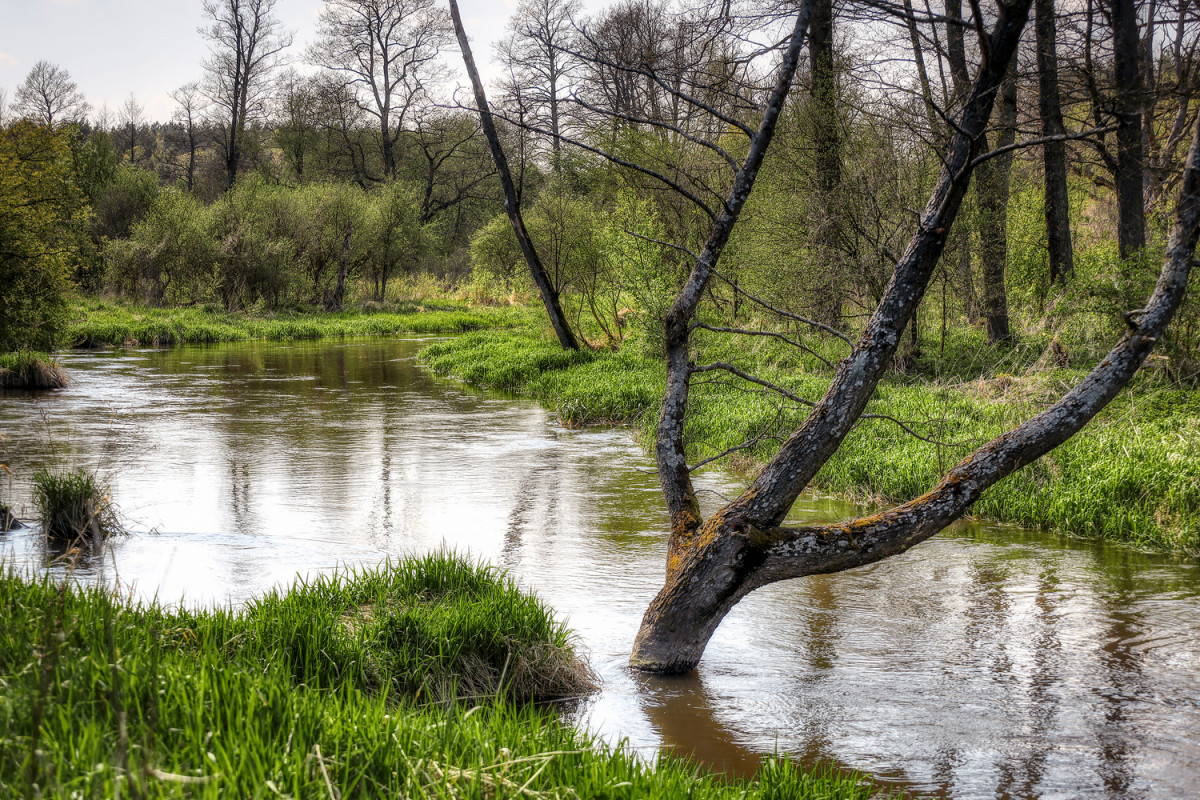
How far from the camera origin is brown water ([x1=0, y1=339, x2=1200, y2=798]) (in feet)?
13.5

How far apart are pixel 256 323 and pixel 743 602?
2994 centimetres

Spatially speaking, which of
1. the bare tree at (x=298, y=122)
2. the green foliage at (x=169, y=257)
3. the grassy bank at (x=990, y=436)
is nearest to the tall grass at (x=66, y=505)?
the grassy bank at (x=990, y=436)

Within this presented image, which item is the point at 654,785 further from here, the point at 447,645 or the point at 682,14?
the point at 682,14

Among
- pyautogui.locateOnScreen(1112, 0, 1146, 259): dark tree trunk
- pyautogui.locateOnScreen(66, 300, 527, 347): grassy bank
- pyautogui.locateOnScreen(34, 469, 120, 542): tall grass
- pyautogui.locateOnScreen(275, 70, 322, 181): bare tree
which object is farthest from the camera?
pyautogui.locateOnScreen(275, 70, 322, 181): bare tree

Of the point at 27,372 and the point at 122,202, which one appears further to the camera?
the point at 122,202

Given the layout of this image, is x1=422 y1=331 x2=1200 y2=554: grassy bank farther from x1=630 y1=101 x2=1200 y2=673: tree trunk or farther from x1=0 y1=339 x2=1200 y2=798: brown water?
x1=630 y1=101 x2=1200 y2=673: tree trunk

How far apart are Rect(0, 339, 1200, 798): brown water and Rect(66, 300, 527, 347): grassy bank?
50.2ft

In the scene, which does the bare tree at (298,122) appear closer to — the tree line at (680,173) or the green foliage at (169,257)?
the tree line at (680,173)

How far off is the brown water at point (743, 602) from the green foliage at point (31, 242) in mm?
3386

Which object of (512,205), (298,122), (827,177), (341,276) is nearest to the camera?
(827,177)

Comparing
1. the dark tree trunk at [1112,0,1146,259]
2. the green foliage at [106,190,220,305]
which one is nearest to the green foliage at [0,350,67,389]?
the green foliage at [106,190,220,305]

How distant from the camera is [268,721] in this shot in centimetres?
259

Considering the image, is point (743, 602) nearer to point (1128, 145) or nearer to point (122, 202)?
point (1128, 145)

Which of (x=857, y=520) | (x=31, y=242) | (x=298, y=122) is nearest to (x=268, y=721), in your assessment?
(x=857, y=520)
